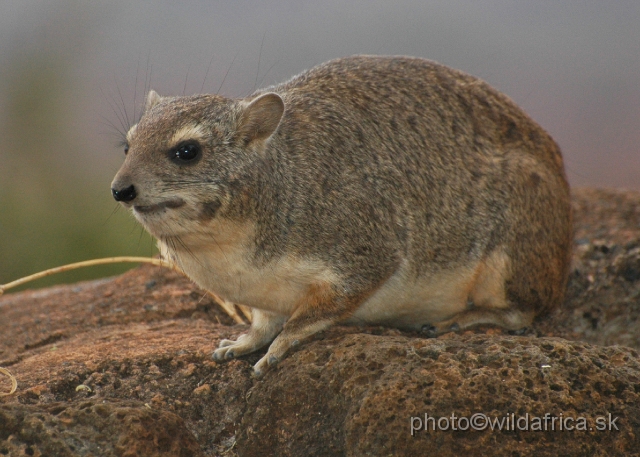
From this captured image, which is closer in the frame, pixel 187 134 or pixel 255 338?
pixel 187 134

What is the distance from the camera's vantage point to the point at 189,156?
233 inches

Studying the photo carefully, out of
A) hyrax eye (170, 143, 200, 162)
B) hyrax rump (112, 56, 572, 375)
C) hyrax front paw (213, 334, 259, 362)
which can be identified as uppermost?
hyrax eye (170, 143, 200, 162)

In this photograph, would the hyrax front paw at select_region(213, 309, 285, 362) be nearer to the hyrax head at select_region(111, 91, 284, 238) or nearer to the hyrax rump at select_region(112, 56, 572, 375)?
the hyrax rump at select_region(112, 56, 572, 375)

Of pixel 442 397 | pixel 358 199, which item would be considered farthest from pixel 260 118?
pixel 442 397

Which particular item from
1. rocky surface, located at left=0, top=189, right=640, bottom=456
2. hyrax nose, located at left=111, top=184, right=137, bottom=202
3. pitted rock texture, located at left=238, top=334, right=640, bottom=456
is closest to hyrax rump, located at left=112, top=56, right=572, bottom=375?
hyrax nose, located at left=111, top=184, right=137, bottom=202

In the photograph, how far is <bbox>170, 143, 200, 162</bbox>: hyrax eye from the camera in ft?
19.3

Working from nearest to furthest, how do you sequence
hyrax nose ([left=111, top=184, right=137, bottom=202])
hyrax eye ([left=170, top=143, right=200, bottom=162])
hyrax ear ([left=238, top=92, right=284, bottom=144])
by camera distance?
hyrax nose ([left=111, top=184, right=137, bottom=202]), hyrax eye ([left=170, top=143, right=200, bottom=162]), hyrax ear ([left=238, top=92, right=284, bottom=144])

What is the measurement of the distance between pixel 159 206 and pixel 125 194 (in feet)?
0.76

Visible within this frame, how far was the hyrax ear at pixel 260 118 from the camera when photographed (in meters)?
6.16

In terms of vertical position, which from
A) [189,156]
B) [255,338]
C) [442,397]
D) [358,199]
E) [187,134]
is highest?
Result: [187,134]

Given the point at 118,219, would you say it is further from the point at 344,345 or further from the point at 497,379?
the point at 497,379

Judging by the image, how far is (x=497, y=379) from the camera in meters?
5.17

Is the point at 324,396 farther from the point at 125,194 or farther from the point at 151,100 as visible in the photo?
the point at 151,100

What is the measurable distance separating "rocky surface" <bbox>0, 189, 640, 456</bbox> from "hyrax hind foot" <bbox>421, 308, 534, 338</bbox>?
0.42ft
